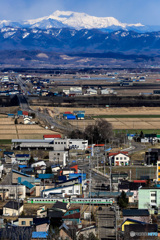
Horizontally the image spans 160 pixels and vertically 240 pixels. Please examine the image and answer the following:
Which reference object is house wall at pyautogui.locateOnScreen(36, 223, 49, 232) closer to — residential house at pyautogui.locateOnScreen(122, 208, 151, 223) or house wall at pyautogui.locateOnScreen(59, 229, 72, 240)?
house wall at pyautogui.locateOnScreen(59, 229, 72, 240)

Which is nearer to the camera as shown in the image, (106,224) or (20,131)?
(106,224)

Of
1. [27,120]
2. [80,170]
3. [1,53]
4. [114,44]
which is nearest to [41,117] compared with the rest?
[27,120]

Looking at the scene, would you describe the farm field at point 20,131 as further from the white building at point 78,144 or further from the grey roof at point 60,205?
the grey roof at point 60,205

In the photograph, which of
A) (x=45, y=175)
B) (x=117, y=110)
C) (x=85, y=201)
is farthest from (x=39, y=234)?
(x=117, y=110)

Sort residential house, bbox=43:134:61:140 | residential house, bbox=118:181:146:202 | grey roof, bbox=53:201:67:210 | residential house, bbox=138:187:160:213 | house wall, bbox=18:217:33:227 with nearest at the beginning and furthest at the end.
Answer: house wall, bbox=18:217:33:227 → grey roof, bbox=53:201:67:210 → residential house, bbox=138:187:160:213 → residential house, bbox=118:181:146:202 → residential house, bbox=43:134:61:140

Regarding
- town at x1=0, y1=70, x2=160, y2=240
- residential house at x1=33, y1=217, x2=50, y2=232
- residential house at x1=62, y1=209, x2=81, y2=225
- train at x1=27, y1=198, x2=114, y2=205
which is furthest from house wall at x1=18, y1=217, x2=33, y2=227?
train at x1=27, y1=198, x2=114, y2=205

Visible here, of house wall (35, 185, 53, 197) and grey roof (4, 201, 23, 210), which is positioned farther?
house wall (35, 185, 53, 197)

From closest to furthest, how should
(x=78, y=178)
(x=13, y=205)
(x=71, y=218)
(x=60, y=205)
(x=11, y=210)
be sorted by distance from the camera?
1. (x=71, y=218)
2. (x=11, y=210)
3. (x=13, y=205)
4. (x=60, y=205)
5. (x=78, y=178)

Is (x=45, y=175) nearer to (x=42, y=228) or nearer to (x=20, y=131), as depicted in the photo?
(x=42, y=228)

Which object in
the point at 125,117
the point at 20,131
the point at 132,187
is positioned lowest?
the point at 132,187
